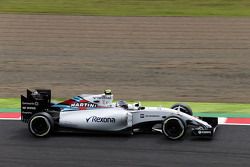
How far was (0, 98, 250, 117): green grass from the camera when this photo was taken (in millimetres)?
12618

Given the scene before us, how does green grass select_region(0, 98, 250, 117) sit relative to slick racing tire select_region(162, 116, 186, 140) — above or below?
above

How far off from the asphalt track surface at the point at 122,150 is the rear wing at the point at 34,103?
1.18 feet

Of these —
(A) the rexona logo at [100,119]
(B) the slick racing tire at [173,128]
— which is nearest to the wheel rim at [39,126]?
(A) the rexona logo at [100,119]

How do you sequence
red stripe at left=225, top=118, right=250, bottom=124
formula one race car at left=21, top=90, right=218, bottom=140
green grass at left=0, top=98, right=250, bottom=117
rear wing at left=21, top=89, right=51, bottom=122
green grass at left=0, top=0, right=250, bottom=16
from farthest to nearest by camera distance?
green grass at left=0, top=0, right=250, bottom=16 → green grass at left=0, top=98, right=250, bottom=117 → red stripe at left=225, top=118, right=250, bottom=124 → rear wing at left=21, top=89, right=51, bottom=122 → formula one race car at left=21, top=90, right=218, bottom=140

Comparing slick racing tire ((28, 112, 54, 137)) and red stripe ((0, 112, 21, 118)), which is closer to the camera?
slick racing tire ((28, 112, 54, 137))

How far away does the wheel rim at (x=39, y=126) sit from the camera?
1035cm

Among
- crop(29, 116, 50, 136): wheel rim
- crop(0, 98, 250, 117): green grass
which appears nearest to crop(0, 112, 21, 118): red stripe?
crop(0, 98, 250, 117): green grass

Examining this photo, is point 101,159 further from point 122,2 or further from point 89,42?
point 122,2

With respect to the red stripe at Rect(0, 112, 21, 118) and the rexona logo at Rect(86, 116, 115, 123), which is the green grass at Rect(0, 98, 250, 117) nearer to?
the red stripe at Rect(0, 112, 21, 118)

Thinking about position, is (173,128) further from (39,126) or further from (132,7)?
(132,7)

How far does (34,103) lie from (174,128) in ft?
8.45

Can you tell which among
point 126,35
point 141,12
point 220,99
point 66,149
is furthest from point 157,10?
point 66,149

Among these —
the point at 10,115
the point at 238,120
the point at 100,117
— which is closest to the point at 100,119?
the point at 100,117

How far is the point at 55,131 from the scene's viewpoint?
10711mm
